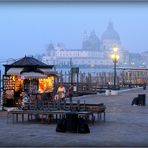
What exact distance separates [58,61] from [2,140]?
320 feet

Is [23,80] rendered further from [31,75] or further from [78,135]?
[78,135]

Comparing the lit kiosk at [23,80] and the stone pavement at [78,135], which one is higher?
the lit kiosk at [23,80]

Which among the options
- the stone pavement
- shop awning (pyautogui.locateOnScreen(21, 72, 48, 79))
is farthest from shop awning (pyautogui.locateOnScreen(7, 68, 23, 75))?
the stone pavement

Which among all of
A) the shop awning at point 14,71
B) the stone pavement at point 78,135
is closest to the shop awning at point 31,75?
the shop awning at point 14,71

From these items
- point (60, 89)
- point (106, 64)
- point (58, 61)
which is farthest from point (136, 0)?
point (106, 64)

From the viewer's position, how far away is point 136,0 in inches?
404

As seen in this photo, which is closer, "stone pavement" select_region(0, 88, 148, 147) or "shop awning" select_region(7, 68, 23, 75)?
"stone pavement" select_region(0, 88, 148, 147)

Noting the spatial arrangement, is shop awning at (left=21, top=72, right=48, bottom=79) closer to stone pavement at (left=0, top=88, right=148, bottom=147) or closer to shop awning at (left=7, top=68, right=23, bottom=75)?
shop awning at (left=7, top=68, right=23, bottom=75)

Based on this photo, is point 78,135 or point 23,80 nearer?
point 78,135

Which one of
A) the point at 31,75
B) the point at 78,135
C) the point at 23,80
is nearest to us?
the point at 78,135

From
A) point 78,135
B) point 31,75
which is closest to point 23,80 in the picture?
point 31,75

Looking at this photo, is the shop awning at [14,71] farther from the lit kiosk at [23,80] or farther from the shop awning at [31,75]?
the shop awning at [31,75]

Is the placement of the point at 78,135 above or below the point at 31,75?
below

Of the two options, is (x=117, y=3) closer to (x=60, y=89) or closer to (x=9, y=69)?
(x=9, y=69)
